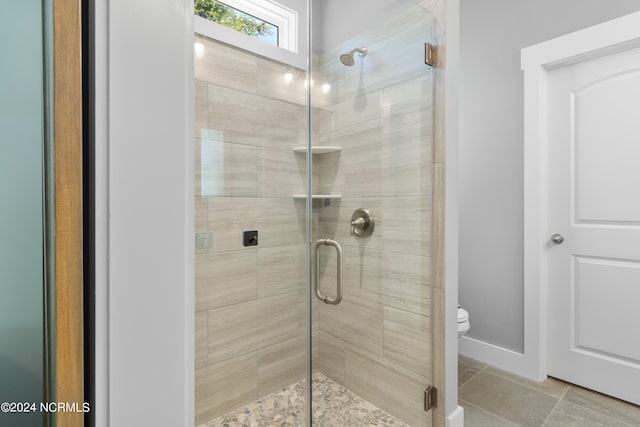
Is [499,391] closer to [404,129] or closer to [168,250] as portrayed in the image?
[404,129]

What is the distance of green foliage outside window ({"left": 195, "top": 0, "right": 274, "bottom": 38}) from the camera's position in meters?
1.26

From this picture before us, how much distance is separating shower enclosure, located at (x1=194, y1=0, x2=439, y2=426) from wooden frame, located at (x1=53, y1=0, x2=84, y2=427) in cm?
77

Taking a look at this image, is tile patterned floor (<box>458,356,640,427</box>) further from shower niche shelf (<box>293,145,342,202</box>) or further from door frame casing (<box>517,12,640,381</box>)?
shower niche shelf (<box>293,145,342,202</box>)

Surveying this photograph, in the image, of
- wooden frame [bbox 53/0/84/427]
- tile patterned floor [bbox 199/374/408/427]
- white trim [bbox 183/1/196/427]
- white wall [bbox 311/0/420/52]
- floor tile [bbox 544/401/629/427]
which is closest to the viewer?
wooden frame [bbox 53/0/84/427]

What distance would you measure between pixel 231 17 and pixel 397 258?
116cm

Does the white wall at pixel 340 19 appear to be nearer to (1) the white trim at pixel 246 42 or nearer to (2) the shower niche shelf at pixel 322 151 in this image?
(1) the white trim at pixel 246 42

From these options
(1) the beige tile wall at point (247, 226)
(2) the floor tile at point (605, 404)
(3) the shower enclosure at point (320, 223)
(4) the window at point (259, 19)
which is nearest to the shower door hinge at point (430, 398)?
(3) the shower enclosure at point (320, 223)

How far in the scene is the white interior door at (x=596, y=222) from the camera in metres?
1.81

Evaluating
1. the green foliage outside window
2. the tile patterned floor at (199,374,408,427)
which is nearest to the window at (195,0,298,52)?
the green foliage outside window

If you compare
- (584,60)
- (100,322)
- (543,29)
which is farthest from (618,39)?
(100,322)

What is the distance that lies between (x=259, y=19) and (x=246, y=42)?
0.10 meters

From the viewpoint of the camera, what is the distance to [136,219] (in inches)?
19.3

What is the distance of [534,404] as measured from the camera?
1.82 meters

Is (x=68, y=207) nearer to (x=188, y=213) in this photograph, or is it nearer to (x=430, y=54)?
(x=188, y=213)
